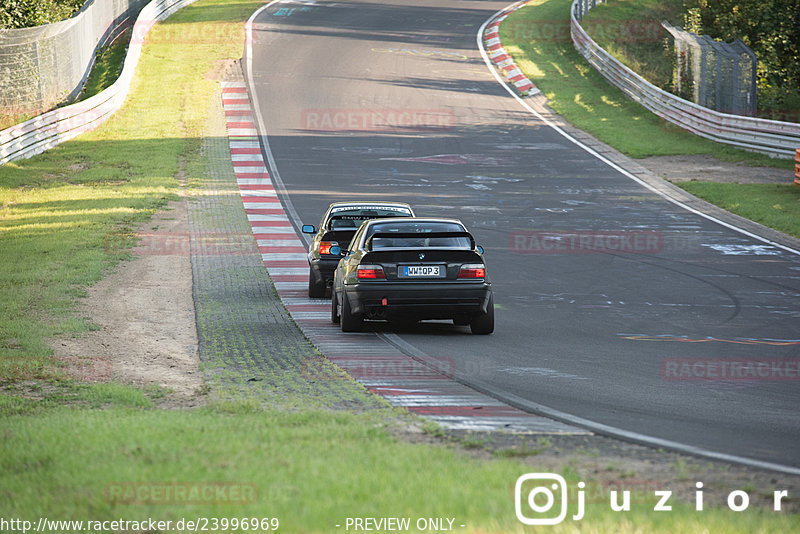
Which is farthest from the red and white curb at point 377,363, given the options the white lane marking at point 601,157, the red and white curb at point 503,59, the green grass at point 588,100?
the red and white curb at point 503,59

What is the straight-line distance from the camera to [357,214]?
56.9 feet

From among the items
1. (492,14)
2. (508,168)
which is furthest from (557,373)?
(492,14)

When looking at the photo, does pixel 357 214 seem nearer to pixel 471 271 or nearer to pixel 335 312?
pixel 335 312

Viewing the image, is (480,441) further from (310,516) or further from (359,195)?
(359,195)

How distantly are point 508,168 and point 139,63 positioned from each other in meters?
21.5

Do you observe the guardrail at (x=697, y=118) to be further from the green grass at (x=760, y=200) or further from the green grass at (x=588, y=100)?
the green grass at (x=760, y=200)

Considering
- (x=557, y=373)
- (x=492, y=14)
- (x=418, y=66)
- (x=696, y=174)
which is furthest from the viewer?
(x=492, y=14)

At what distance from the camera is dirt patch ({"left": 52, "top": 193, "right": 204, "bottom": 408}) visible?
10172mm

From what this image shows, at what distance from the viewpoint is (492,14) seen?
58.7 metres

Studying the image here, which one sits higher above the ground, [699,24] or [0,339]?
[699,24]

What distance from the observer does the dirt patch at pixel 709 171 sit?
95.5ft

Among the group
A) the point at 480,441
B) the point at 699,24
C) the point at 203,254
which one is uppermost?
the point at 699,24

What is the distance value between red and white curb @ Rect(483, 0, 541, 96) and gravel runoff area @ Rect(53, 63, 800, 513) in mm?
20775

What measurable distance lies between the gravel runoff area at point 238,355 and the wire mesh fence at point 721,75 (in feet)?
63.3
